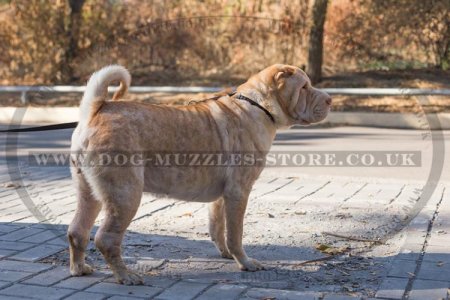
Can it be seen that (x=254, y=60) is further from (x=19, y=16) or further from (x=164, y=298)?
(x=164, y=298)

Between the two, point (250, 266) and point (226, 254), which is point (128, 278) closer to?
point (250, 266)

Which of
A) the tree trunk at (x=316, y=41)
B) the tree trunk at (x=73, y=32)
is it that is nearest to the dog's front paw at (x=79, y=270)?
the tree trunk at (x=316, y=41)

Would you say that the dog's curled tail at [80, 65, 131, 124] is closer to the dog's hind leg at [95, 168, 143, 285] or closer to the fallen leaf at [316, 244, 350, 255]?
the dog's hind leg at [95, 168, 143, 285]

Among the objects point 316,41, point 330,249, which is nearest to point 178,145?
point 330,249

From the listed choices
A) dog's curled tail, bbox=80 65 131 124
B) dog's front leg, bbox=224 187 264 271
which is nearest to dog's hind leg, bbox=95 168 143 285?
dog's curled tail, bbox=80 65 131 124

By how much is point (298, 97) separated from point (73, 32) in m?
14.9

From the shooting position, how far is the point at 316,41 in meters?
17.4

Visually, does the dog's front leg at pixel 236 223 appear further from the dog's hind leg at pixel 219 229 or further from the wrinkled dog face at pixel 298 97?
the wrinkled dog face at pixel 298 97

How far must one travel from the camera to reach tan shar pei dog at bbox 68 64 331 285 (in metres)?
4.32

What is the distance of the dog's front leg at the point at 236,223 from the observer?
4797 mm

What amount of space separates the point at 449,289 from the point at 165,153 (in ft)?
6.77

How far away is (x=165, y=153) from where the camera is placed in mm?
4559

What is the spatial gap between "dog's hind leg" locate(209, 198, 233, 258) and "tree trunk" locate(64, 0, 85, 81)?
1469 cm

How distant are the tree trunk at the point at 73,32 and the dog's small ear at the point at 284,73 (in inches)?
583
